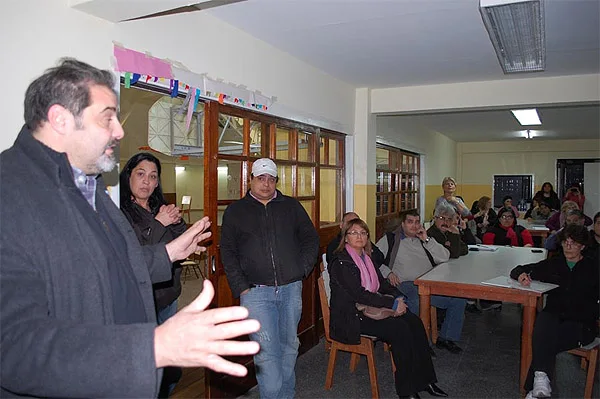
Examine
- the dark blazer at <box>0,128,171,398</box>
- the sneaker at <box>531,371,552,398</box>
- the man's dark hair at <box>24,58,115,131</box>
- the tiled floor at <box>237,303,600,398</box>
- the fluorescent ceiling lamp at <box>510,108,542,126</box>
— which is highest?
the fluorescent ceiling lamp at <box>510,108,542,126</box>

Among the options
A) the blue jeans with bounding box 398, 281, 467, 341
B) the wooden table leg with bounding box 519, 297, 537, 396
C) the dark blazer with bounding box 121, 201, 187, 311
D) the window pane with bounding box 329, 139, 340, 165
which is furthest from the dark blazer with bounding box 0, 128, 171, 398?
the window pane with bounding box 329, 139, 340, 165

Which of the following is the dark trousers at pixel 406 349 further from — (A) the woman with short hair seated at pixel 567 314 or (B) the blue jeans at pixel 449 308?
(B) the blue jeans at pixel 449 308

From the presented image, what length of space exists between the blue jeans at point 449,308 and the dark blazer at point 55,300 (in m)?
3.27

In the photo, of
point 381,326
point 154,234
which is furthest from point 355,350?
point 154,234

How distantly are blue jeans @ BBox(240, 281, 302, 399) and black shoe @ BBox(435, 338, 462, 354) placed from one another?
172cm

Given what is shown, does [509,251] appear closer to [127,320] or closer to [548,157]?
[127,320]

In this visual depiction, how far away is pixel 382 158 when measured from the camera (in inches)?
254

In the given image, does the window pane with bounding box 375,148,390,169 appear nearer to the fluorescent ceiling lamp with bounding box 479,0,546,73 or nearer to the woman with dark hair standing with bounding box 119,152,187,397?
the fluorescent ceiling lamp with bounding box 479,0,546,73

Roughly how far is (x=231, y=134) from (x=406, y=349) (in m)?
1.84

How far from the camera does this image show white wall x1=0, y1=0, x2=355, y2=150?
1.85 metres

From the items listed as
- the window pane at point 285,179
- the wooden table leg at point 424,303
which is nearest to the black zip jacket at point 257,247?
the window pane at point 285,179

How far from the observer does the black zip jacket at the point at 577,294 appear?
2.98 metres

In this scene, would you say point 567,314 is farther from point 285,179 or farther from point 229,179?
point 229,179

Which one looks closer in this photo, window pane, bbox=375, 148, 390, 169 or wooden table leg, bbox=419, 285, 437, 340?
wooden table leg, bbox=419, 285, 437, 340
